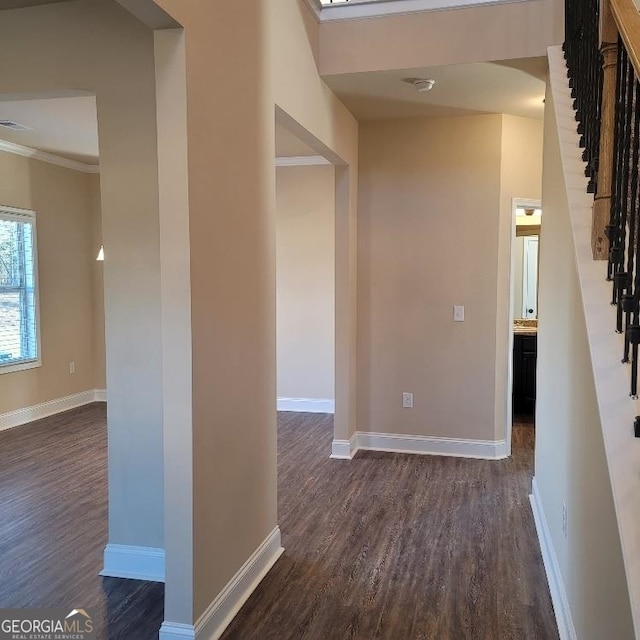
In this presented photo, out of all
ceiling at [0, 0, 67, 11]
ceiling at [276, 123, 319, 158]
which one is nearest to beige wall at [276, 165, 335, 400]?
ceiling at [276, 123, 319, 158]

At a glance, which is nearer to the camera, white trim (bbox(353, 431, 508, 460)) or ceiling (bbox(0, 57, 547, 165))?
ceiling (bbox(0, 57, 547, 165))

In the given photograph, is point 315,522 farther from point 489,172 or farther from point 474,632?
point 489,172

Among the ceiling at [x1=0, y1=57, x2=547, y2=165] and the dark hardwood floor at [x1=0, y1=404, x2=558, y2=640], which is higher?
the ceiling at [x1=0, y1=57, x2=547, y2=165]

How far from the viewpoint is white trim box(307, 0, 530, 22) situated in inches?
136

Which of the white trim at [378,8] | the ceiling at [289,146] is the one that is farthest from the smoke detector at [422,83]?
the ceiling at [289,146]

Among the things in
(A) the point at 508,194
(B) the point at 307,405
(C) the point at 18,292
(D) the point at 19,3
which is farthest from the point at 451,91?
(C) the point at 18,292

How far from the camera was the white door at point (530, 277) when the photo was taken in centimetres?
636

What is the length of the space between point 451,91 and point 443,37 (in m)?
0.48

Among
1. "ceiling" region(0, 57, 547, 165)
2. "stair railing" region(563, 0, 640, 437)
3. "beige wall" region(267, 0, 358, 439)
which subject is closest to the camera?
"stair railing" region(563, 0, 640, 437)

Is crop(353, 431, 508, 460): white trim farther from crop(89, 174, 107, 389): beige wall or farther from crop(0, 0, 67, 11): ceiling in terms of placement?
crop(0, 0, 67, 11): ceiling

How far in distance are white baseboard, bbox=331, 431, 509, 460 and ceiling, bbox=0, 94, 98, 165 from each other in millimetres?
3080

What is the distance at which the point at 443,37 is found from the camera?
3467 millimetres

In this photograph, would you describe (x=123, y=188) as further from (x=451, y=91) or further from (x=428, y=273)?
(x=428, y=273)

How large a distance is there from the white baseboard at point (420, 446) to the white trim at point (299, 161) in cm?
281
